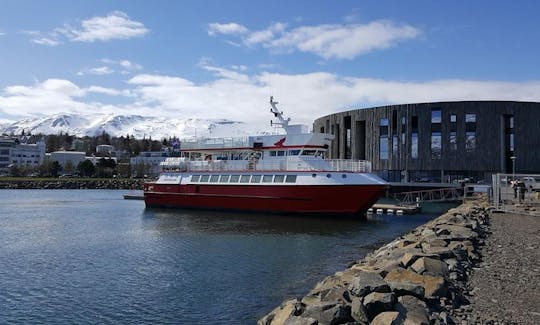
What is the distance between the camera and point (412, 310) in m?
8.59

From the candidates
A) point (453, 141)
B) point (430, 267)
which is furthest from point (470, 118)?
point (430, 267)

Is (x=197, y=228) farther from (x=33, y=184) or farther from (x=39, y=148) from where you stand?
(x=39, y=148)

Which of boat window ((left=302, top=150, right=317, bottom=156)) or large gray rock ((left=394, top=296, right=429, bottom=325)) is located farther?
boat window ((left=302, top=150, right=317, bottom=156))

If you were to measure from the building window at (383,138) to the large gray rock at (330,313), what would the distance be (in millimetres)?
71993

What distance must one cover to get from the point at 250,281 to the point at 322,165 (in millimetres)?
21327

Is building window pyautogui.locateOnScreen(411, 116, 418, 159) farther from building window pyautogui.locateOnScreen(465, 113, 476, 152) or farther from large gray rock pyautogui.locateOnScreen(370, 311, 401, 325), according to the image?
large gray rock pyautogui.locateOnScreen(370, 311, 401, 325)

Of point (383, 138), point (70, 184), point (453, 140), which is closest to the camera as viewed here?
point (453, 140)


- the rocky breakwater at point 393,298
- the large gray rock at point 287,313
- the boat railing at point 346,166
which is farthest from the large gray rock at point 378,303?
the boat railing at point 346,166

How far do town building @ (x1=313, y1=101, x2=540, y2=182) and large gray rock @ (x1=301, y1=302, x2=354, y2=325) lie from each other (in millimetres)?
67997

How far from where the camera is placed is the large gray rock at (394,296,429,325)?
8055 millimetres

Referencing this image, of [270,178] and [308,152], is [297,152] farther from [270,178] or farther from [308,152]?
[270,178]

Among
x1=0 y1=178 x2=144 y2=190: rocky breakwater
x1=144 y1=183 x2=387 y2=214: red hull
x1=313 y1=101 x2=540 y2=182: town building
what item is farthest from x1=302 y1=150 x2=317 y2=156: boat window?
x1=0 y1=178 x2=144 y2=190: rocky breakwater

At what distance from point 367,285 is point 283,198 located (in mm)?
27915

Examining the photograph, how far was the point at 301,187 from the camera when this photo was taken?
3662cm
